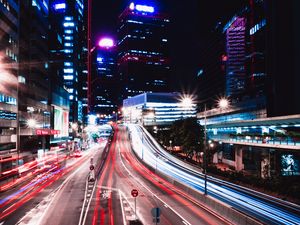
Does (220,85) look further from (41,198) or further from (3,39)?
(41,198)

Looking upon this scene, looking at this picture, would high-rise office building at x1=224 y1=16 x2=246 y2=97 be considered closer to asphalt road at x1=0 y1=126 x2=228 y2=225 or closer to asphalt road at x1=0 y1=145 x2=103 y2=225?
asphalt road at x1=0 y1=126 x2=228 y2=225

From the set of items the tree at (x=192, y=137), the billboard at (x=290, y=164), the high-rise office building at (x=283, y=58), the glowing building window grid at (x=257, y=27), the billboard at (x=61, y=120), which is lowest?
the billboard at (x=290, y=164)

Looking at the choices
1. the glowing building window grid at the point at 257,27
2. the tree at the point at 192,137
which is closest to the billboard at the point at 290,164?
the tree at the point at 192,137

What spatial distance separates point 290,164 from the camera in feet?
176

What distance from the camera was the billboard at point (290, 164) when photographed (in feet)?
177

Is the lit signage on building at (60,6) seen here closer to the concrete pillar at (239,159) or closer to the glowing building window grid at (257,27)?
the glowing building window grid at (257,27)

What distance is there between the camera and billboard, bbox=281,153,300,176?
5403 centimetres

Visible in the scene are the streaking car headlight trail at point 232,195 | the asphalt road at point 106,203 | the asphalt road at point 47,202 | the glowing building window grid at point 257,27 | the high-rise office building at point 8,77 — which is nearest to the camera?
the asphalt road at point 106,203

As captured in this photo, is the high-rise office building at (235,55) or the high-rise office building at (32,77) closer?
the high-rise office building at (32,77)

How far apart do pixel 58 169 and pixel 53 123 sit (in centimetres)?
5753

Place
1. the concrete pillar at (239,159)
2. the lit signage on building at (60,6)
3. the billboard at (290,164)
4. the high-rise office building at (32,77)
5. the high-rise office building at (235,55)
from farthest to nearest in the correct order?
the lit signage on building at (60,6) → the high-rise office building at (235,55) → the high-rise office building at (32,77) → the concrete pillar at (239,159) → the billboard at (290,164)

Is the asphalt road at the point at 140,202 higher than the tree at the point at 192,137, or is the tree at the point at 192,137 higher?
the tree at the point at 192,137

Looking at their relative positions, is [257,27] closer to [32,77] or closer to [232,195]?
[32,77]

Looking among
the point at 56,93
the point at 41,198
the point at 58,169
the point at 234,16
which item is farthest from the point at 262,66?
the point at 41,198
